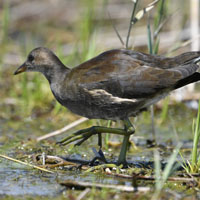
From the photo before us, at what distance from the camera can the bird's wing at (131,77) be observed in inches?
160

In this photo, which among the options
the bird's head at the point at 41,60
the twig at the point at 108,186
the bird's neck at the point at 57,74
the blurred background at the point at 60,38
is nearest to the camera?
the twig at the point at 108,186

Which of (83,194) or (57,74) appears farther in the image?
(57,74)

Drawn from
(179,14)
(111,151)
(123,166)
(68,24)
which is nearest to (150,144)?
(111,151)

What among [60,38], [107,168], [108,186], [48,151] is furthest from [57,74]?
[60,38]

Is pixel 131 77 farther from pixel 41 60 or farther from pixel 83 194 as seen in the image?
pixel 83 194

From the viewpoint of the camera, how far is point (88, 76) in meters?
4.17

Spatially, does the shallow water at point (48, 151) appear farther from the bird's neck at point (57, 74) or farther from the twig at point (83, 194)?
the bird's neck at point (57, 74)

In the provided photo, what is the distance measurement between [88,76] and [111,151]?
1096 mm

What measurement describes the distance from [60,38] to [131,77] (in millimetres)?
5199

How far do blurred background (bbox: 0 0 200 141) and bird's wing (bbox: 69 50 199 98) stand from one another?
692mm

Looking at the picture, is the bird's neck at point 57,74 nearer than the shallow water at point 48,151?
No

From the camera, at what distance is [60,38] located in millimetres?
9102

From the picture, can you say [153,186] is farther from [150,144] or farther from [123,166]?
[150,144]

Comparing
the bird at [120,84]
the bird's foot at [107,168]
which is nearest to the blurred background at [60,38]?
the bird at [120,84]
